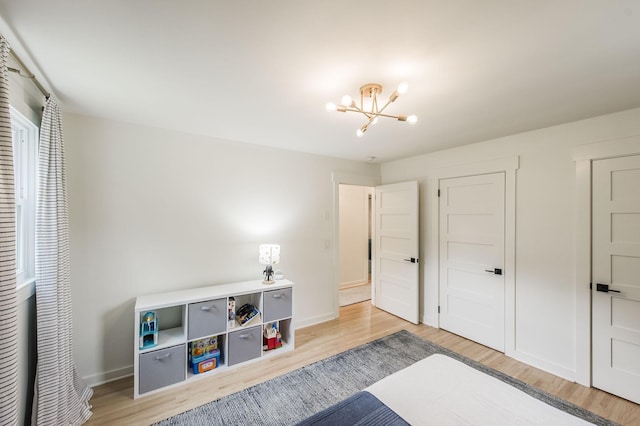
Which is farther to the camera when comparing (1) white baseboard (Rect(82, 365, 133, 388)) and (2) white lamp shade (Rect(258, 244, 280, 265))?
(2) white lamp shade (Rect(258, 244, 280, 265))

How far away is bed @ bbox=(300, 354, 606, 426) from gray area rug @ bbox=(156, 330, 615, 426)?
859mm

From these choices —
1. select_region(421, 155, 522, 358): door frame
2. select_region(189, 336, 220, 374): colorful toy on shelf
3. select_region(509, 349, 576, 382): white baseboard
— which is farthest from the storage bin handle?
select_region(509, 349, 576, 382): white baseboard

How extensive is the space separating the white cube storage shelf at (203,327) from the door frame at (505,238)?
1.99 m

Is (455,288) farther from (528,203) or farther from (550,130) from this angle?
(550,130)

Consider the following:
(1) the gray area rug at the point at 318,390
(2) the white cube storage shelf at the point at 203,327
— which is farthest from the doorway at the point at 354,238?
(2) the white cube storage shelf at the point at 203,327

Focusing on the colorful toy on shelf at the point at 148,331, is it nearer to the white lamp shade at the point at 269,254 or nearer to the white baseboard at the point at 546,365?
the white lamp shade at the point at 269,254

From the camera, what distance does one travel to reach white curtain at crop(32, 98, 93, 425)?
1586 mm

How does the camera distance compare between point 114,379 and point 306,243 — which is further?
point 306,243

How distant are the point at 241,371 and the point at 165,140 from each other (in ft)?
8.11

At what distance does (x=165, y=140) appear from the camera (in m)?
2.64

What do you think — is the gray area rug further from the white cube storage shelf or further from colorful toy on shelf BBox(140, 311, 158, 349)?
colorful toy on shelf BBox(140, 311, 158, 349)

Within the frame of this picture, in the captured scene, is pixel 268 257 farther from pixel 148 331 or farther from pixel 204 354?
pixel 148 331

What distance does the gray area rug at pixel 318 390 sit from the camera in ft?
6.33

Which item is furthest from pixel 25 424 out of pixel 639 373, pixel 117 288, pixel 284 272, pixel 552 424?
pixel 639 373
